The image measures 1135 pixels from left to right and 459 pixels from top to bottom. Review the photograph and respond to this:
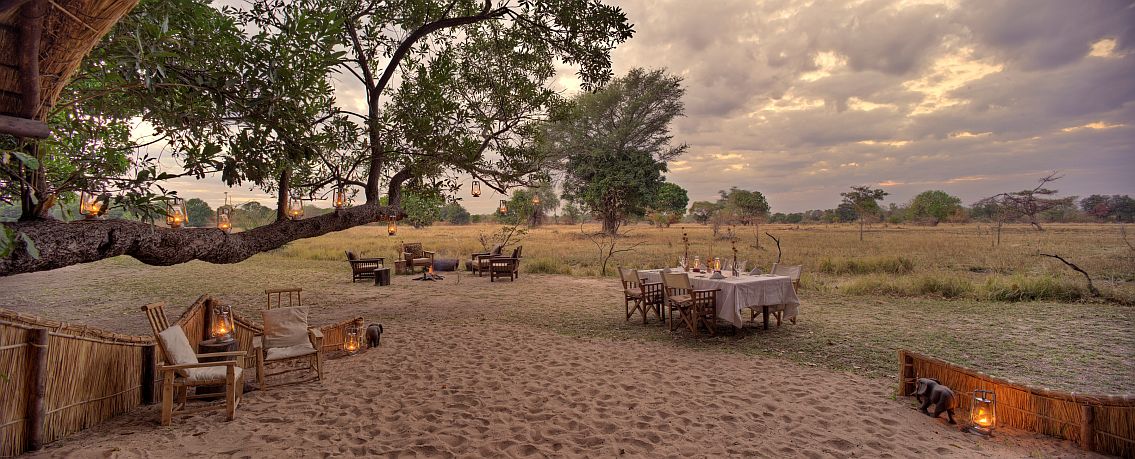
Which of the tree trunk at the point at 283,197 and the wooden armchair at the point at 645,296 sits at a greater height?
the tree trunk at the point at 283,197

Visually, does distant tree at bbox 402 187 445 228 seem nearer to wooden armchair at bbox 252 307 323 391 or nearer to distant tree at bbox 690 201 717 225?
wooden armchair at bbox 252 307 323 391

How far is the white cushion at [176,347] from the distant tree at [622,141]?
24.0m

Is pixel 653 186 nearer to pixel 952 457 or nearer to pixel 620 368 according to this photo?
pixel 620 368

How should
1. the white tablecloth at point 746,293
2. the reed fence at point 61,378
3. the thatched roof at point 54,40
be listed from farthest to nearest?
1. the white tablecloth at point 746,293
2. the reed fence at point 61,378
3. the thatched roof at point 54,40

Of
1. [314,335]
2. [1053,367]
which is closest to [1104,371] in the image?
[1053,367]

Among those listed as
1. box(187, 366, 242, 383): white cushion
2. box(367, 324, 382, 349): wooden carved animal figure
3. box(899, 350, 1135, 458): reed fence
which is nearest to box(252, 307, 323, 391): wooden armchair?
box(187, 366, 242, 383): white cushion

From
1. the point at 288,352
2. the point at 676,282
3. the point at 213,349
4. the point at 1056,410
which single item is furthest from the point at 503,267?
the point at 1056,410

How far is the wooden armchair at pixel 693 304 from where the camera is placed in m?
6.95

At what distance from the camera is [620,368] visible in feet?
18.0

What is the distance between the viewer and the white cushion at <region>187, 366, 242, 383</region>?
158 inches

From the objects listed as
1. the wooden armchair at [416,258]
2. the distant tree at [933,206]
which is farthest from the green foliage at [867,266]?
the distant tree at [933,206]

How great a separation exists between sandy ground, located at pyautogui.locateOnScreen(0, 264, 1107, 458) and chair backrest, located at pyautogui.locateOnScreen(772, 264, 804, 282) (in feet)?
3.02

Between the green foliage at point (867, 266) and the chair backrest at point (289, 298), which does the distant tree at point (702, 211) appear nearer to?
the green foliage at point (867, 266)

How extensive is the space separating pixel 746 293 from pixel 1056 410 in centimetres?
352
